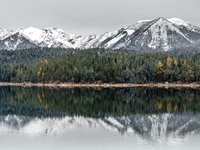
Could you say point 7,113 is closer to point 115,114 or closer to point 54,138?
point 115,114

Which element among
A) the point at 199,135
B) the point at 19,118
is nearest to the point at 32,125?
the point at 19,118

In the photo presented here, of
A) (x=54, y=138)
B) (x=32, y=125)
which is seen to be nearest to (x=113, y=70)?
(x=32, y=125)

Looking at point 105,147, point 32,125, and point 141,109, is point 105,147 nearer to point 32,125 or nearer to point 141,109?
point 32,125

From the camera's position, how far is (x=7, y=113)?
70562 millimetres

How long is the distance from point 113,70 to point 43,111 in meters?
98.4

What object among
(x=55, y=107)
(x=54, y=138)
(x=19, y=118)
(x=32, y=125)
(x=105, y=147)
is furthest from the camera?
(x=55, y=107)

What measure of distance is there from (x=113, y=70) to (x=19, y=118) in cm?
10777

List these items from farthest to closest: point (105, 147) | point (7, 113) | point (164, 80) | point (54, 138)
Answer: point (164, 80)
point (7, 113)
point (54, 138)
point (105, 147)

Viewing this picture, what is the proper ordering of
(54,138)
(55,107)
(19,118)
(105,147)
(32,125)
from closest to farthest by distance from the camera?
(105,147), (54,138), (32,125), (19,118), (55,107)

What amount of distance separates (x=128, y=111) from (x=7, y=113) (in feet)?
61.0

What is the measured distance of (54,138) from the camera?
44.9 m

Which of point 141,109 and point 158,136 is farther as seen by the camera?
point 141,109

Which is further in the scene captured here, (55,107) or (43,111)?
(55,107)

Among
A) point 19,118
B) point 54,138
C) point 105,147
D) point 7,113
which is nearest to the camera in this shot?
point 105,147
